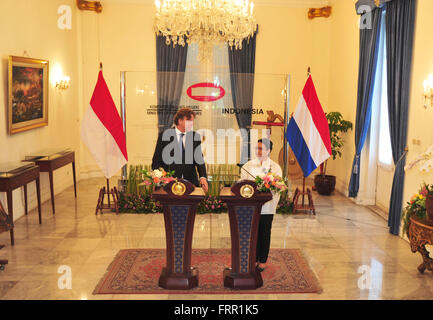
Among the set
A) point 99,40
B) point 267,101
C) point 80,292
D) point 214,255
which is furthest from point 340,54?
point 80,292

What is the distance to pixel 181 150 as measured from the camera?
593 centimetres

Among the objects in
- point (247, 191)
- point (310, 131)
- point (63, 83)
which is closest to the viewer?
point (247, 191)

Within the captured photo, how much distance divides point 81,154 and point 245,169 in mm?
7064

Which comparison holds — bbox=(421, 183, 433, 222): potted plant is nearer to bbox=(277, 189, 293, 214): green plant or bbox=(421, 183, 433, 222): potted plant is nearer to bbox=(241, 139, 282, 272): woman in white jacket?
bbox=(241, 139, 282, 272): woman in white jacket

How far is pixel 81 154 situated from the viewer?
1148 centimetres

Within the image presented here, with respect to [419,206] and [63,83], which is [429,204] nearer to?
[419,206]

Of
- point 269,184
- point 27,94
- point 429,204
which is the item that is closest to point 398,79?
point 429,204

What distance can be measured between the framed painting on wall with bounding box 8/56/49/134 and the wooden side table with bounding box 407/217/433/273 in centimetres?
589

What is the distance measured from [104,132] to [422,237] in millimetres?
5086

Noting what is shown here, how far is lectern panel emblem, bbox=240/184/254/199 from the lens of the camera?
4.84m

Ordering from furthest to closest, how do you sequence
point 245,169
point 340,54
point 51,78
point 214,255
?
point 340,54 < point 51,78 < point 214,255 < point 245,169

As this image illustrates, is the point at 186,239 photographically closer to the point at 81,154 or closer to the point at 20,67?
the point at 20,67

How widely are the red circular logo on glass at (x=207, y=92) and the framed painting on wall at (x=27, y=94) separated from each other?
2672 millimetres
